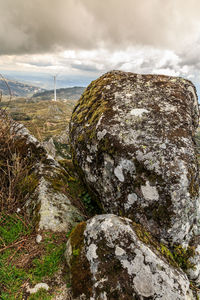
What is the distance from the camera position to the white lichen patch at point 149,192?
502cm

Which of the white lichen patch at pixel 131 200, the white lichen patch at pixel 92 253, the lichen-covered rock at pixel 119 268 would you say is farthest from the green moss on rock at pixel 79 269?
the white lichen patch at pixel 131 200

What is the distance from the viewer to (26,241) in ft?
15.6

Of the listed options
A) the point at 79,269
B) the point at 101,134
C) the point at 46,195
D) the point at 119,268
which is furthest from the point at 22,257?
the point at 101,134

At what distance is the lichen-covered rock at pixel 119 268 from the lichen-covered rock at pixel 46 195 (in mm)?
1257

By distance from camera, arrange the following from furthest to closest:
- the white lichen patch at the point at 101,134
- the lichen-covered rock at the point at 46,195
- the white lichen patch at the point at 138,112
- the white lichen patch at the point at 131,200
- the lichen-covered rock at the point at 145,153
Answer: the white lichen patch at the point at 138,112
the white lichen patch at the point at 101,134
the lichen-covered rock at the point at 46,195
the white lichen patch at the point at 131,200
the lichen-covered rock at the point at 145,153

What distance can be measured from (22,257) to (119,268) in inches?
95.5

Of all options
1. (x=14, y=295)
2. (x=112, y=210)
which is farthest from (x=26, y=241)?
(x=112, y=210)

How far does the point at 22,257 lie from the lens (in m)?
4.32

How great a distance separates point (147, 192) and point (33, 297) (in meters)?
3.64

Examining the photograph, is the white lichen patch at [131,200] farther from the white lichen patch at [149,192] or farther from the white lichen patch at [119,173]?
the white lichen patch at [119,173]

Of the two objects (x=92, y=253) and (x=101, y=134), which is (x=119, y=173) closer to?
(x=101, y=134)

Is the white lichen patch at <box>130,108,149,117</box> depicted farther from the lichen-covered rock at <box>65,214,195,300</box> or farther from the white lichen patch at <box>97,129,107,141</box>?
the lichen-covered rock at <box>65,214,195,300</box>

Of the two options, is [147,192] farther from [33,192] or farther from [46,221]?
[33,192]

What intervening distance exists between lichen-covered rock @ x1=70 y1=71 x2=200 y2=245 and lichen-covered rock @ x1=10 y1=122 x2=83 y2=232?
1.10m
